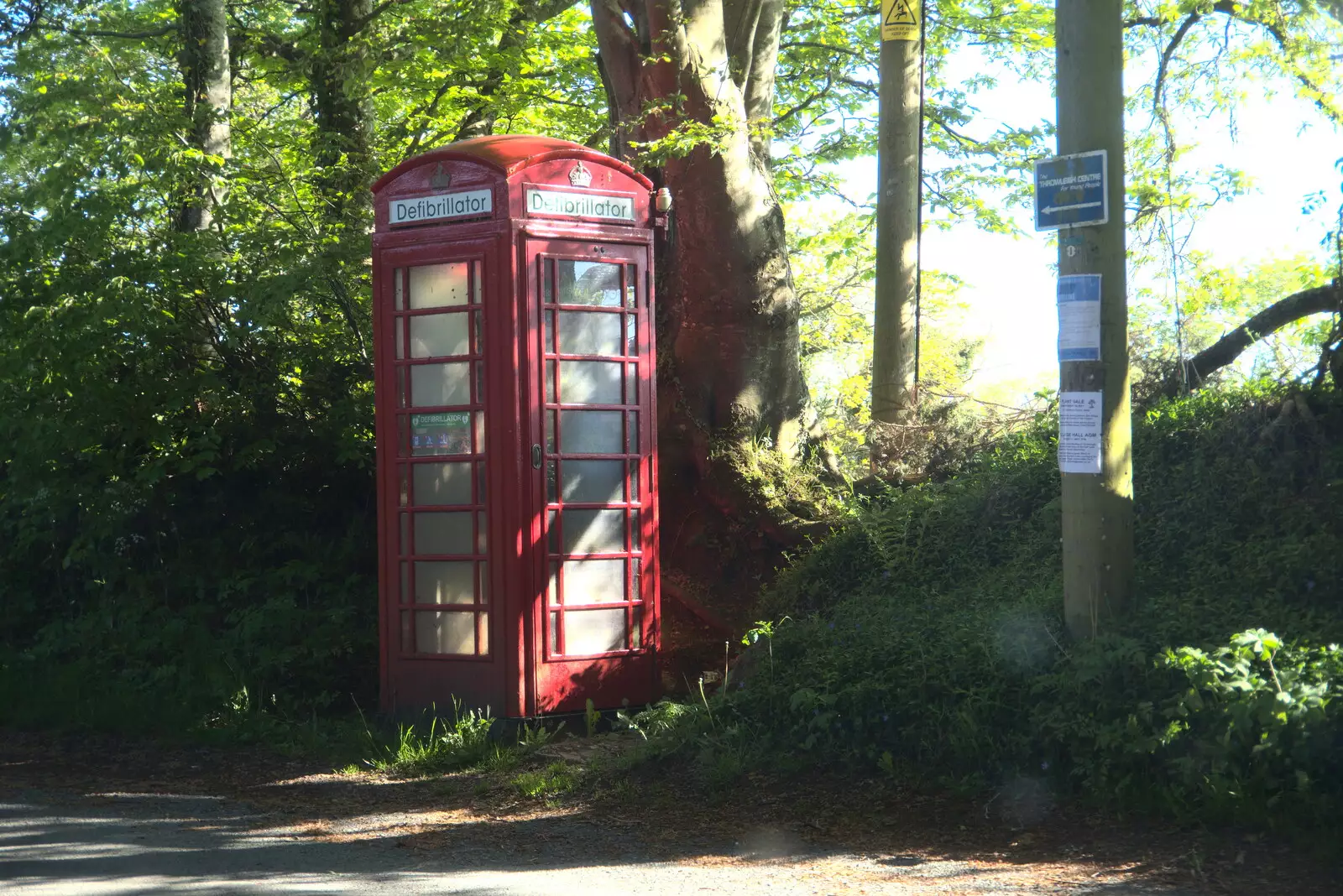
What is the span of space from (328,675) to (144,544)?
2247 millimetres

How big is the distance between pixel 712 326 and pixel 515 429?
234 cm

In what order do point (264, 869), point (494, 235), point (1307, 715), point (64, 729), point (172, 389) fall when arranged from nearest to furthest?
1. point (1307, 715)
2. point (264, 869)
3. point (494, 235)
4. point (64, 729)
5. point (172, 389)

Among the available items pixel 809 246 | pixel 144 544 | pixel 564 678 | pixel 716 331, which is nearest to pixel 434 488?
pixel 564 678

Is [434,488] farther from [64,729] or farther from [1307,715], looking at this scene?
[1307,715]

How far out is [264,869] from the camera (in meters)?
4.89

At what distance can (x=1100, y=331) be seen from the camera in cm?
562

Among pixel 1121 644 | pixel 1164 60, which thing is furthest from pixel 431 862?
pixel 1164 60

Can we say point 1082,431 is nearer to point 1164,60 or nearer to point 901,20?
point 901,20

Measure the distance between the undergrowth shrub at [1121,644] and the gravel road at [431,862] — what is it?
2.05 feet

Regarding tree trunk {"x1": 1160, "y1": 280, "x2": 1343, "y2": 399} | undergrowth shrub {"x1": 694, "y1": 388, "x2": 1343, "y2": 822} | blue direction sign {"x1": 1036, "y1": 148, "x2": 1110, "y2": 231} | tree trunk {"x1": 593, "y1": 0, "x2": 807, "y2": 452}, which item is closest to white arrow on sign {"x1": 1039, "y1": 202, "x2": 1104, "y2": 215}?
blue direction sign {"x1": 1036, "y1": 148, "x2": 1110, "y2": 231}

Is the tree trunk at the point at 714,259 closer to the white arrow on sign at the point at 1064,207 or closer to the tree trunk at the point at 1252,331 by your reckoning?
the tree trunk at the point at 1252,331

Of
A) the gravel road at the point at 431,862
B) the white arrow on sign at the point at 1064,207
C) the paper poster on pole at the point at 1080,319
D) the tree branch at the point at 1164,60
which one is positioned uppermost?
the tree branch at the point at 1164,60

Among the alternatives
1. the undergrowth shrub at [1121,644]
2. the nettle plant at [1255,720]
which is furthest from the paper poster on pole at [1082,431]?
the nettle plant at [1255,720]

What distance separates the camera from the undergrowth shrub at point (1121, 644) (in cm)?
468
